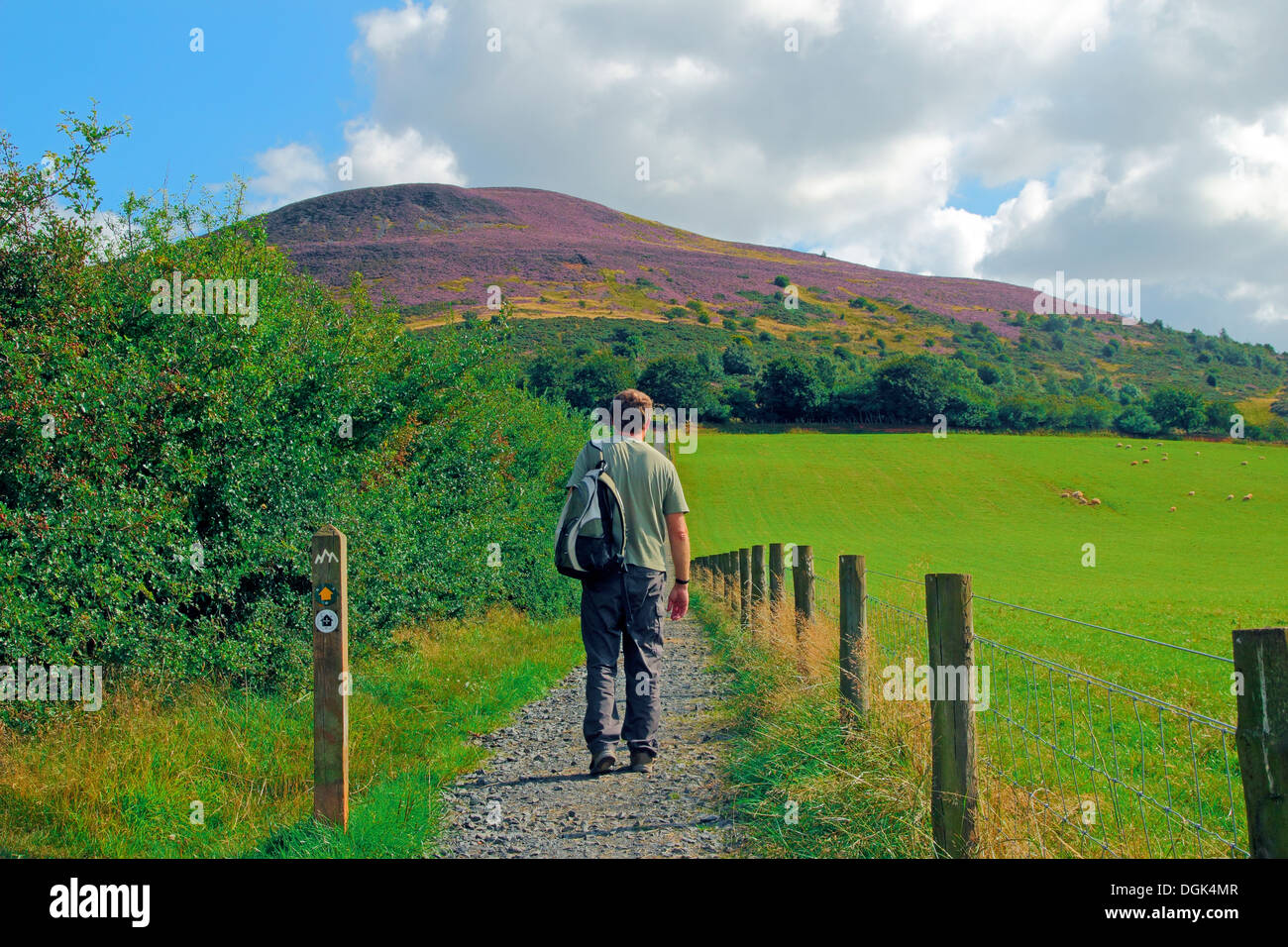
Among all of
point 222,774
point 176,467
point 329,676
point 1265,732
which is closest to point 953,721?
point 1265,732

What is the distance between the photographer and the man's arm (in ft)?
19.5

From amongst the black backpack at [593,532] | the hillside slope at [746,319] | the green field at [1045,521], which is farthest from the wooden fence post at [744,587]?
the hillside slope at [746,319]

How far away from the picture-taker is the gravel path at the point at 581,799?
14.6 ft

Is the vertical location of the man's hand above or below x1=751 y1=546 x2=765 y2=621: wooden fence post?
above

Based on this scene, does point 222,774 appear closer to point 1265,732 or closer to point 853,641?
point 853,641

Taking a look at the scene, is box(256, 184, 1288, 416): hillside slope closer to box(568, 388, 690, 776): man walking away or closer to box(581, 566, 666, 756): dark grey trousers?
box(568, 388, 690, 776): man walking away

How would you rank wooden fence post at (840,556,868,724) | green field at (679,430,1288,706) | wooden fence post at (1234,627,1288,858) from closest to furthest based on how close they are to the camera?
wooden fence post at (1234,627,1288,858), wooden fence post at (840,556,868,724), green field at (679,430,1288,706)

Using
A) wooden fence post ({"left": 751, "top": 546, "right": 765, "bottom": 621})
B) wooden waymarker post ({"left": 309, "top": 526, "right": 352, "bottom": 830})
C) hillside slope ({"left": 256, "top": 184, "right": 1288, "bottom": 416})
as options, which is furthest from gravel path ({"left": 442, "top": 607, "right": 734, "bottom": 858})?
hillside slope ({"left": 256, "top": 184, "right": 1288, "bottom": 416})

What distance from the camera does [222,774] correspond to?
5172mm

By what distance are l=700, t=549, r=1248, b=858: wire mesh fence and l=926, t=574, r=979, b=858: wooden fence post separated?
0.25 ft

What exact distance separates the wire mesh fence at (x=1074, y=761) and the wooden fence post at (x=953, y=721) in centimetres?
8
